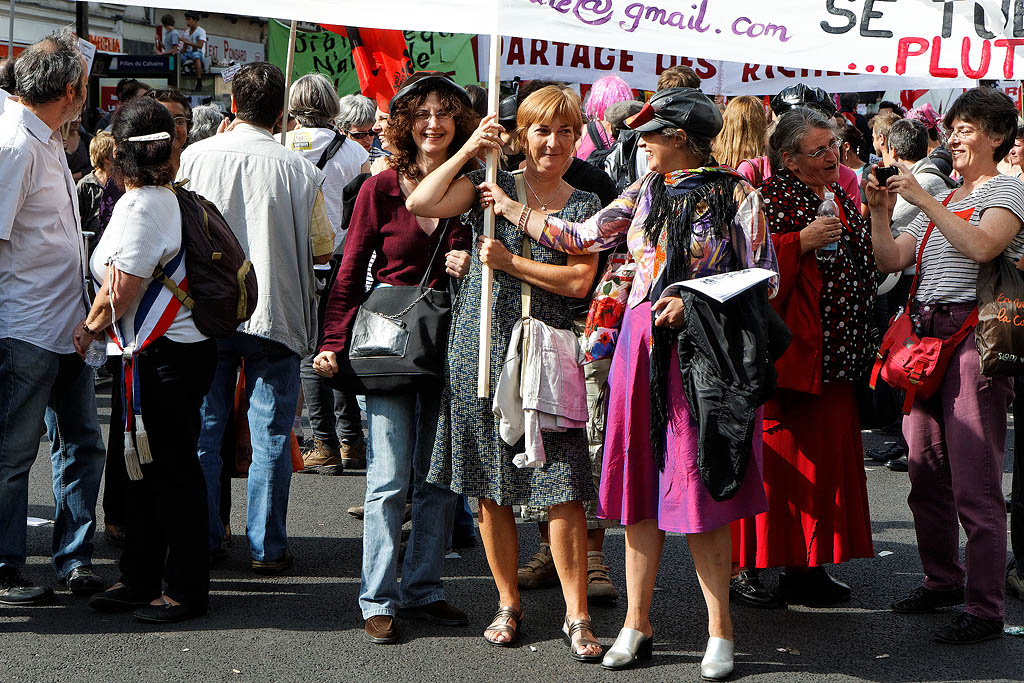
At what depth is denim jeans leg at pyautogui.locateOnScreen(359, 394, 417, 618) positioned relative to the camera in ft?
14.6

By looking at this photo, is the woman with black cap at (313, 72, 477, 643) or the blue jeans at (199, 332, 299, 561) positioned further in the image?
the blue jeans at (199, 332, 299, 561)

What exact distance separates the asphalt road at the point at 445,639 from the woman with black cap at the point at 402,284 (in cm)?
18

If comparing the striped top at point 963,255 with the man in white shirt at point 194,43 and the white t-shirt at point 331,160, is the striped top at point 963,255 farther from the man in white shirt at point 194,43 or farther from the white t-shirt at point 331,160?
the man in white shirt at point 194,43

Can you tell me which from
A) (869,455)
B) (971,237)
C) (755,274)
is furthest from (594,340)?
(869,455)

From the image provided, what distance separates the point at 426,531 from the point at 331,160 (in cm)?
325

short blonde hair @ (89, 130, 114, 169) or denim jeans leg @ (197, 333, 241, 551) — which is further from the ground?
short blonde hair @ (89, 130, 114, 169)

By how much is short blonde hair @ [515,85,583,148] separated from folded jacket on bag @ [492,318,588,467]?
719 millimetres

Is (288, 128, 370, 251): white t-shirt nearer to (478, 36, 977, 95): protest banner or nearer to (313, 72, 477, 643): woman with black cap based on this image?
(478, 36, 977, 95): protest banner

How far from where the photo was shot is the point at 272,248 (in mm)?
5309

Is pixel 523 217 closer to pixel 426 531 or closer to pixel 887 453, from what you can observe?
pixel 426 531

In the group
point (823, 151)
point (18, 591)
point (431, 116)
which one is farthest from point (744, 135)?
point (18, 591)

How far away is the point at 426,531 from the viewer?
462 centimetres

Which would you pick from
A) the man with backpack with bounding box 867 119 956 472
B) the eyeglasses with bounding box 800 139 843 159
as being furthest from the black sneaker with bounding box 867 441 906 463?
the eyeglasses with bounding box 800 139 843 159

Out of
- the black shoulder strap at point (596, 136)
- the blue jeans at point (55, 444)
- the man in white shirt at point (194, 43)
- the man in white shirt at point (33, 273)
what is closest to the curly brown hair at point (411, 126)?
the man in white shirt at point (33, 273)
